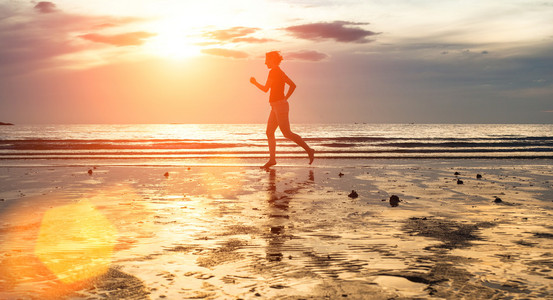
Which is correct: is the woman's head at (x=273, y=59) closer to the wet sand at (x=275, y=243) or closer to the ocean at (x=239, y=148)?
the wet sand at (x=275, y=243)

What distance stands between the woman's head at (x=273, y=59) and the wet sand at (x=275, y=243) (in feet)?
17.0

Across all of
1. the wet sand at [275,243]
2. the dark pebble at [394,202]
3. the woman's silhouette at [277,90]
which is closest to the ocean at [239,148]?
the woman's silhouette at [277,90]

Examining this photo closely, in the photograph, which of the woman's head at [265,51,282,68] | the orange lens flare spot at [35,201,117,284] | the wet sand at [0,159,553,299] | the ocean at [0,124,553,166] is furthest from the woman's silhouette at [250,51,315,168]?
the orange lens flare spot at [35,201,117,284]

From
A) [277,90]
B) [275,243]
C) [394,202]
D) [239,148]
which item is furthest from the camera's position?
[239,148]

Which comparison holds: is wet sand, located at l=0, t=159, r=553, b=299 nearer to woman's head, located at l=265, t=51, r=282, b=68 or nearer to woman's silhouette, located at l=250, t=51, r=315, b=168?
woman's silhouette, located at l=250, t=51, r=315, b=168

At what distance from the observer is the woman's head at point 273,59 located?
14602 mm

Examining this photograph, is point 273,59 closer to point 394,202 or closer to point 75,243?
point 394,202

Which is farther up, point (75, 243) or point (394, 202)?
point (75, 243)

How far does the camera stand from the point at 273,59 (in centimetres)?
1467

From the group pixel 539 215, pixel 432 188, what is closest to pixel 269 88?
pixel 432 188

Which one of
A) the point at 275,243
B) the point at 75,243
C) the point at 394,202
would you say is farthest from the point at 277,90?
the point at 75,243

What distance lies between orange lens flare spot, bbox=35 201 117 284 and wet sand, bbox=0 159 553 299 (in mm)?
16

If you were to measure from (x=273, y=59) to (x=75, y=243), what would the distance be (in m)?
10.2

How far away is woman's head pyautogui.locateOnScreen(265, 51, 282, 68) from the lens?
14.6m
